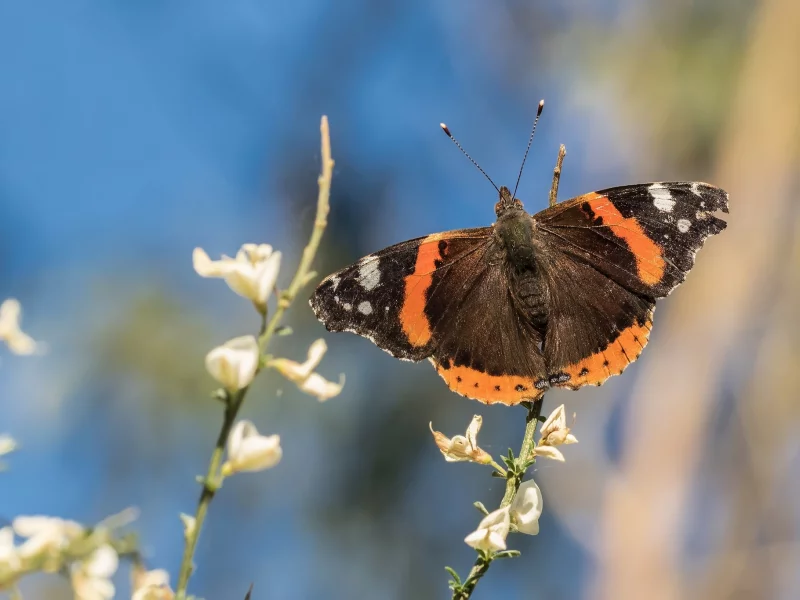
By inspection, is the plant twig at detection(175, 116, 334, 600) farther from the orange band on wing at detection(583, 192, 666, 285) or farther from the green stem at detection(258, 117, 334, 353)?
the orange band on wing at detection(583, 192, 666, 285)

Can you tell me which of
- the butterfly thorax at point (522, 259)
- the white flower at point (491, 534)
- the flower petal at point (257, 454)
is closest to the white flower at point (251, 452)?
the flower petal at point (257, 454)

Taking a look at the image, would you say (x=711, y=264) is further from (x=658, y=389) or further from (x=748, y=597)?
(x=748, y=597)

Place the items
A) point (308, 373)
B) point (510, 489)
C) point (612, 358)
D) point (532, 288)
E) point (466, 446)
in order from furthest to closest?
1. point (532, 288)
2. point (612, 358)
3. point (466, 446)
4. point (510, 489)
5. point (308, 373)

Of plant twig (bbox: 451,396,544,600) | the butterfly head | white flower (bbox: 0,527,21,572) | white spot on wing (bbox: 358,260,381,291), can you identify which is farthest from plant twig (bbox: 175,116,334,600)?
the butterfly head

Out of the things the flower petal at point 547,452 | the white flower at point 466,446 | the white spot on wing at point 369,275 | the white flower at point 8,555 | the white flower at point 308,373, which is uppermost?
the white spot on wing at point 369,275

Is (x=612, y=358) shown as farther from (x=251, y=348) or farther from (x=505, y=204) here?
(x=251, y=348)

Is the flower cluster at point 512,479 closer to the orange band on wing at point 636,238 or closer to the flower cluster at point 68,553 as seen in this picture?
the flower cluster at point 68,553

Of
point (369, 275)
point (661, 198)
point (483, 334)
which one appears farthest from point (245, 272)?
point (661, 198)
